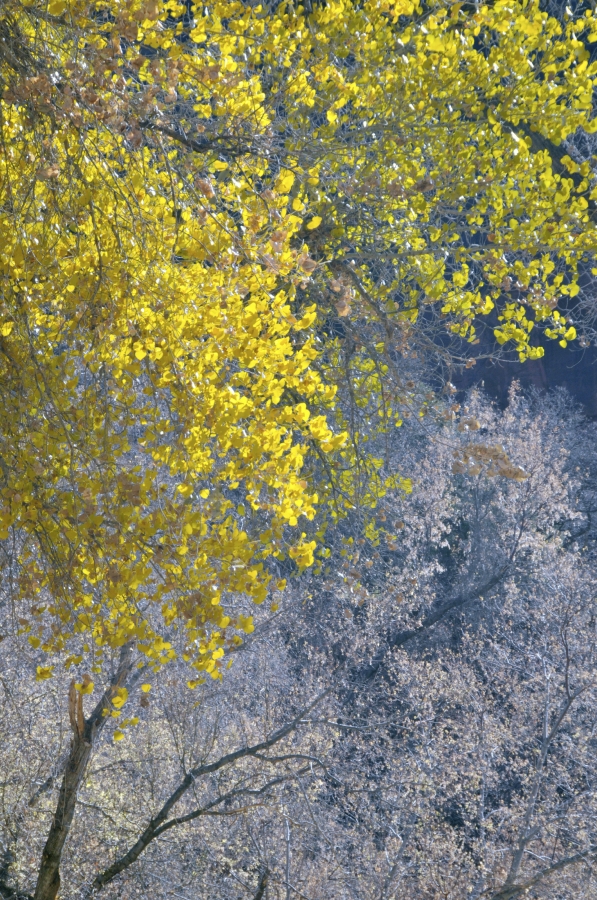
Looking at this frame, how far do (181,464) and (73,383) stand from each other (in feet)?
2.09

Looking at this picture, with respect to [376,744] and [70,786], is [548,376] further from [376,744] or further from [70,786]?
[70,786]

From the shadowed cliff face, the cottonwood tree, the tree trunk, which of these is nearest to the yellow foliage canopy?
the cottonwood tree

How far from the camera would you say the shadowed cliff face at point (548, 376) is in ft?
99.7

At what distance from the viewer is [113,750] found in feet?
42.0

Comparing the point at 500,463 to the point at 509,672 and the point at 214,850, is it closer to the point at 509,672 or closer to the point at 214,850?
the point at 214,850

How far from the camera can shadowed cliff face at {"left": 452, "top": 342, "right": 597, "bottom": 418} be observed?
30375mm

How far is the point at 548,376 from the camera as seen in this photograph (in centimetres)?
3125

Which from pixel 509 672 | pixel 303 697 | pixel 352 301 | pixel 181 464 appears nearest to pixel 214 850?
pixel 303 697

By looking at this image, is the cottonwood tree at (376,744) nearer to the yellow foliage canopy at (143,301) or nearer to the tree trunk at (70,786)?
the tree trunk at (70,786)

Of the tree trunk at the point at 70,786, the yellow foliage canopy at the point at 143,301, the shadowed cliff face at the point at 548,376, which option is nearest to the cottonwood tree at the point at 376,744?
the tree trunk at the point at 70,786

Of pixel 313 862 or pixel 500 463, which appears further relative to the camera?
pixel 313 862

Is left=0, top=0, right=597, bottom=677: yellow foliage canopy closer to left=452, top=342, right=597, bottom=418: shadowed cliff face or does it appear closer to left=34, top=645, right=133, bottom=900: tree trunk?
left=34, top=645, right=133, bottom=900: tree trunk

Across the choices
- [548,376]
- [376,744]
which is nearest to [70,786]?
[376,744]

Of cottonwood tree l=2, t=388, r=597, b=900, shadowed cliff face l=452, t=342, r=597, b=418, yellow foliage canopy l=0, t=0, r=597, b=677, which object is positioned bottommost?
yellow foliage canopy l=0, t=0, r=597, b=677
